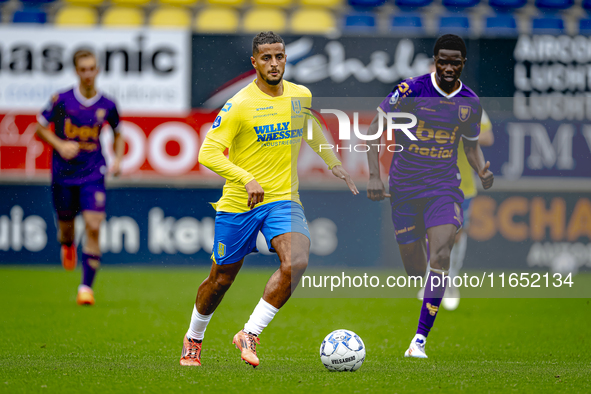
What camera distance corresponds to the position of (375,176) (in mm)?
5391

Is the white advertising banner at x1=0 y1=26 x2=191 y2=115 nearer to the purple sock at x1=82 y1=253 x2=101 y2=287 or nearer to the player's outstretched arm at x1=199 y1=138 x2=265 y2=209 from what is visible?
the purple sock at x1=82 y1=253 x2=101 y2=287

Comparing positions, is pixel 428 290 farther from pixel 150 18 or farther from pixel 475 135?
pixel 150 18

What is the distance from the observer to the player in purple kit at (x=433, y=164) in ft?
16.7

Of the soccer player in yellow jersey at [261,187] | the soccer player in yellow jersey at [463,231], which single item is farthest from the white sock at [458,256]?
the soccer player in yellow jersey at [261,187]

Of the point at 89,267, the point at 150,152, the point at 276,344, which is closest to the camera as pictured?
the point at 276,344

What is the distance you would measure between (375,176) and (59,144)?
352cm

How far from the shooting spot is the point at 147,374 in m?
4.32

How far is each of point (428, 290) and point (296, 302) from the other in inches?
129

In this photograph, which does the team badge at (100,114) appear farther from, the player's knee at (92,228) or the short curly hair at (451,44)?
the short curly hair at (451,44)

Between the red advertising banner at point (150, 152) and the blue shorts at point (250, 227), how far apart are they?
18.4 ft

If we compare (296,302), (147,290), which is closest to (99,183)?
(147,290)

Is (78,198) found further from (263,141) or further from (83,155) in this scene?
(263,141)

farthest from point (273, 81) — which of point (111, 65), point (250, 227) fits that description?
point (111, 65)

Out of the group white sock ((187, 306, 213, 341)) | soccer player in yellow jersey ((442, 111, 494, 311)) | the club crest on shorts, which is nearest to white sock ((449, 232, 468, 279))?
soccer player in yellow jersey ((442, 111, 494, 311))
